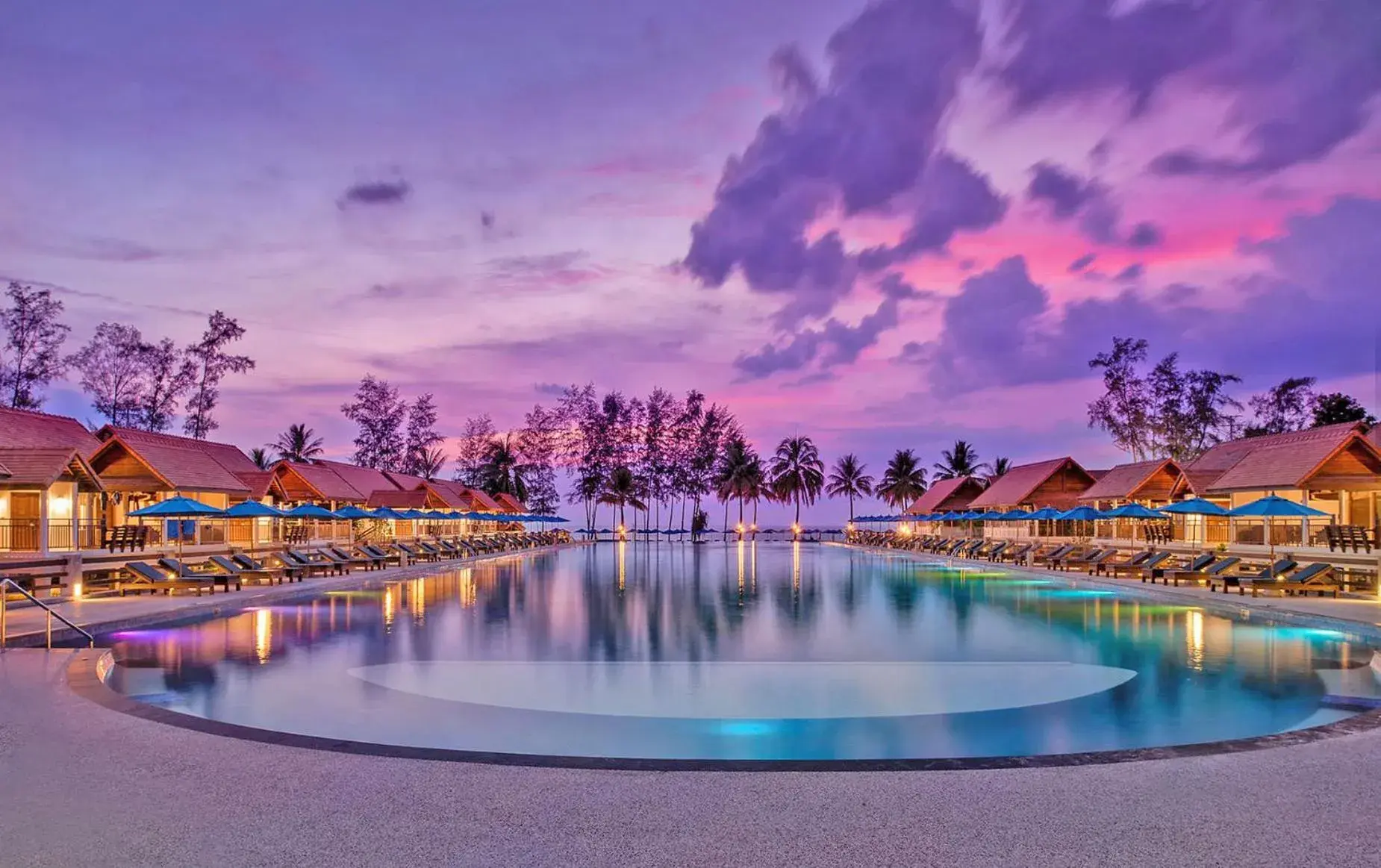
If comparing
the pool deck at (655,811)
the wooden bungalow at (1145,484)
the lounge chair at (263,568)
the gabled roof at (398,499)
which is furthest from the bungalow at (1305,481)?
the gabled roof at (398,499)

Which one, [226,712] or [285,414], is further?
[285,414]

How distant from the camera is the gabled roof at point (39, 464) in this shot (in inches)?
784

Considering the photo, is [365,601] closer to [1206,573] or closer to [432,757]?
[432,757]

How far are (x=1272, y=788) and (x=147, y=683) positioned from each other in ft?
32.3

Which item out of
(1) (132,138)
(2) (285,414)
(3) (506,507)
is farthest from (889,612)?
(2) (285,414)

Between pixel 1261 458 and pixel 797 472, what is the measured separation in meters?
45.1

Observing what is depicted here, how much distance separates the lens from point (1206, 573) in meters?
21.2

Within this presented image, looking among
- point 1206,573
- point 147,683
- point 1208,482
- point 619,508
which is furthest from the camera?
point 619,508

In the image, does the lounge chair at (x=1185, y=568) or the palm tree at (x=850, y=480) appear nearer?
the lounge chair at (x=1185, y=568)

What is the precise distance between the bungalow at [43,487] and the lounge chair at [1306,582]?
24.0 metres

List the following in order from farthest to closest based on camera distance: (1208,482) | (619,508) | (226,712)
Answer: (619,508)
(1208,482)
(226,712)

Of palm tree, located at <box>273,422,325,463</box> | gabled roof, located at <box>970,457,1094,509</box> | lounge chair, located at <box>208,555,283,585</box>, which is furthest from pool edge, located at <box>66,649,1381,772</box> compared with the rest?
palm tree, located at <box>273,422,325,463</box>

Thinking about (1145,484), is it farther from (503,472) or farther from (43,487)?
(503,472)

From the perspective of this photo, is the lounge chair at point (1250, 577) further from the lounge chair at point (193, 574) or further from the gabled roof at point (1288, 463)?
the lounge chair at point (193, 574)
